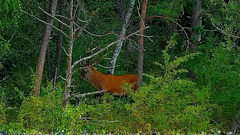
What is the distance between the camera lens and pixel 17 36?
800 inches

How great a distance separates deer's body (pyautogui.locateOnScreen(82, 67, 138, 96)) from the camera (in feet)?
65.2

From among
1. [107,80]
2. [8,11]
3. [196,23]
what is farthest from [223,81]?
[196,23]

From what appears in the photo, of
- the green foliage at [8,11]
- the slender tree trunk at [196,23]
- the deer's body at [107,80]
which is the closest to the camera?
the green foliage at [8,11]

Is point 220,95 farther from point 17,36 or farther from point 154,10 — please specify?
point 17,36

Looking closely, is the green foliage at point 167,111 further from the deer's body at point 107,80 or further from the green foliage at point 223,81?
the deer's body at point 107,80

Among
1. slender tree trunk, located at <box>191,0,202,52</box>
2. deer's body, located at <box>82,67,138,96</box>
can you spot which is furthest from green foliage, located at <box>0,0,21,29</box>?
slender tree trunk, located at <box>191,0,202,52</box>

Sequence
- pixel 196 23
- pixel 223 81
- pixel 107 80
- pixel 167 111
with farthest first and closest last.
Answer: pixel 196 23 → pixel 107 80 → pixel 223 81 → pixel 167 111

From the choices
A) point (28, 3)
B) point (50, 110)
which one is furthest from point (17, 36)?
point (50, 110)

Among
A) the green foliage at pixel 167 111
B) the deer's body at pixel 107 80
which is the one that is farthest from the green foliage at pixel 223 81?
the deer's body at pixel 107 80

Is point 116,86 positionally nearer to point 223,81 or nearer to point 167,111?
point 223,81

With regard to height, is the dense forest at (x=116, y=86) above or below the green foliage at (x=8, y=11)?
below

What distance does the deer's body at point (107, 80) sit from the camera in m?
19.9

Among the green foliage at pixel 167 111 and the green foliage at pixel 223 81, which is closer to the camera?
the green foliage at pixel 167 111

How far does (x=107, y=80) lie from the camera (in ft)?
66.7
